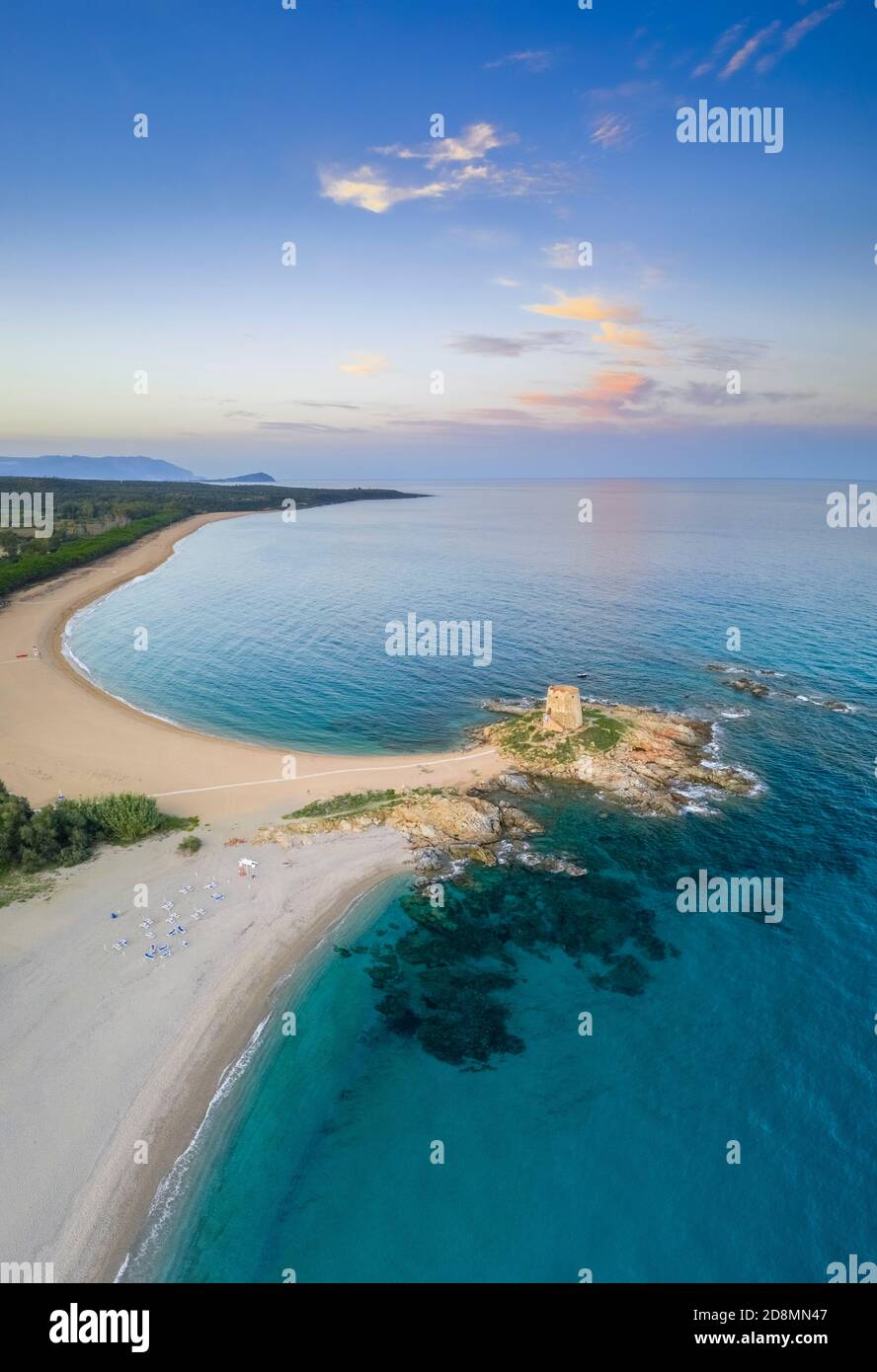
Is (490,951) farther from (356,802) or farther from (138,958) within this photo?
(138,958)

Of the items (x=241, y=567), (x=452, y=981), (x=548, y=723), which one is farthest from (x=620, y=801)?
(x=241, y=567)

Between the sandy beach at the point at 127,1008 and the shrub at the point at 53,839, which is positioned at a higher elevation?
the shrub at the point at 53,839

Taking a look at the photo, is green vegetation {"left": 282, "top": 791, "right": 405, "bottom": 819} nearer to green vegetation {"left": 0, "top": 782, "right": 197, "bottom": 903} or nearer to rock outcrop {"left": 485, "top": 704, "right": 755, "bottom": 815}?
green vegetation {"left": 0, "top": 782, "right": 197, "bottom": 903}

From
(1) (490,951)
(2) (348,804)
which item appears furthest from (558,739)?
(1) (490,951)

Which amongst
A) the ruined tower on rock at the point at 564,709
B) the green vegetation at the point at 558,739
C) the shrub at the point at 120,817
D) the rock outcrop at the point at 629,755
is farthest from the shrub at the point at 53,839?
the ruined tower on rock at the point at 564,709

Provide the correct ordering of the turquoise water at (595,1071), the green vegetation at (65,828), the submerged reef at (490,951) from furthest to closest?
1. the green vegetation at (65,828)
2. the submerged reef at (490,951)
3. the turquoise water at (595,1071)

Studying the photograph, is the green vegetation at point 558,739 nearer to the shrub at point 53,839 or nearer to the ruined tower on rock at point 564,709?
the ruined tower on rock at point 564,709

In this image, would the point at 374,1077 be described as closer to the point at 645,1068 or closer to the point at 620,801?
the point at 645,1068
